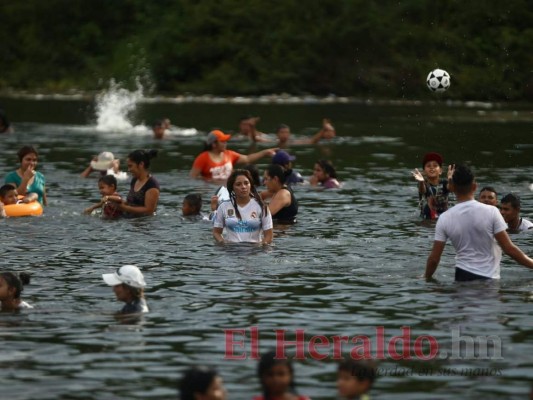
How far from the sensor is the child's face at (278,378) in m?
10.2

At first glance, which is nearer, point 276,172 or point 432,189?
point 276,172

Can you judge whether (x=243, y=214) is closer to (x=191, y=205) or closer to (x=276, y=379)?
(x=191, y=205)

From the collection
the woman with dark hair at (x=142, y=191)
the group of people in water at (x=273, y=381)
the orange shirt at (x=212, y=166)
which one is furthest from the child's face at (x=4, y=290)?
the orange shirt at (x=212, y=166)

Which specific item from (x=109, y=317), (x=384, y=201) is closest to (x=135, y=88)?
(x=384, y=201)

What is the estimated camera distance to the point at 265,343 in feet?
45.9

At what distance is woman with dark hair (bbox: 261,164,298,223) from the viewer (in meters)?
22.5

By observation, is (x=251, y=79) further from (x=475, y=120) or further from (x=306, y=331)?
(x=306, y=331)

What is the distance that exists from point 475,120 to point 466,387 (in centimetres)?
4014

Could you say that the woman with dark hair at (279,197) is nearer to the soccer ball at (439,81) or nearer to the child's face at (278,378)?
the soccer ball at (439,81)

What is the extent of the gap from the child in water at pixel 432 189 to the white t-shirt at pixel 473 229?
5869mm

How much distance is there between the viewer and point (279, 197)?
22.8 meters

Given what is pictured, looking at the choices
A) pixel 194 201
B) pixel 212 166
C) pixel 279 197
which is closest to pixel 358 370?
pixel 279 197

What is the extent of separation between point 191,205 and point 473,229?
9.12 m

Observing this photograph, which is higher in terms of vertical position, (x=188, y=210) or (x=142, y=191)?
(x=142, y=191)
